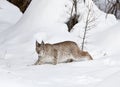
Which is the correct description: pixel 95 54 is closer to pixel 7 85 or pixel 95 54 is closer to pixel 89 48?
pixel 89 48

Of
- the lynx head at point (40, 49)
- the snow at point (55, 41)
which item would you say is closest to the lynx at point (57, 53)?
the lynx head at point (40, 49)

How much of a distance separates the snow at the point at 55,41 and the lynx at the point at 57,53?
33 cm

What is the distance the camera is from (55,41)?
13.0 metres

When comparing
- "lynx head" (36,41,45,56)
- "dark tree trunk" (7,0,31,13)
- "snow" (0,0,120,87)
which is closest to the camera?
"snow" (0,0,120,87)

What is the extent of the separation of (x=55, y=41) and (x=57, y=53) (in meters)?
2.73

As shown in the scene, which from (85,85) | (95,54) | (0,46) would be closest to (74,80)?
(85,85)

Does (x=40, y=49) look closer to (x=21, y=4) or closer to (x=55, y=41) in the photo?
(x=55, y=41)

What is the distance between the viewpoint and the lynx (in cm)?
1013

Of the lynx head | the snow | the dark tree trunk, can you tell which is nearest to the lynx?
the lynx head

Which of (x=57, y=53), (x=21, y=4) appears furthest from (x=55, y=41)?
(x=21, y=4)

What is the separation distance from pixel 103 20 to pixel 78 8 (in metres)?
0.87

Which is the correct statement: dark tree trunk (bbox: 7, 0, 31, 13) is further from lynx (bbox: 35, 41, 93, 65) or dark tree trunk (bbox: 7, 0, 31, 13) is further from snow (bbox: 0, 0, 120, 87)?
lynx (bbox: 35, 41, 93, 65)

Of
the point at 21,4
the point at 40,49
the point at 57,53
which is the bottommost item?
the point at 21,4

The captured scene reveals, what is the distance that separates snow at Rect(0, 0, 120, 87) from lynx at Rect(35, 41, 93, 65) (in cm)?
33
